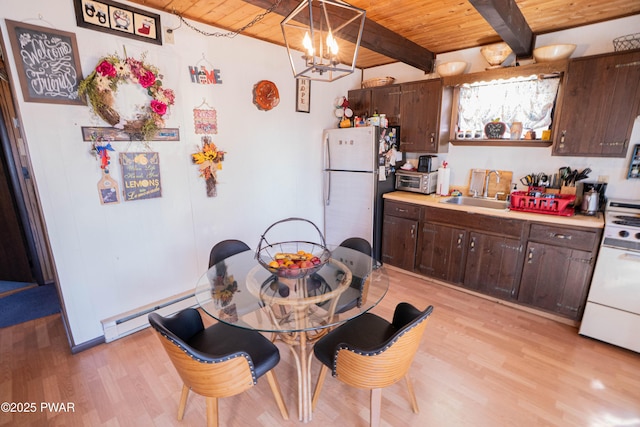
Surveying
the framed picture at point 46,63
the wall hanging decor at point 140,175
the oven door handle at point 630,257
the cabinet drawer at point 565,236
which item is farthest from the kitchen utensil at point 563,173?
the framed picture at point 46,63

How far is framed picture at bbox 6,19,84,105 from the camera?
1813 mm

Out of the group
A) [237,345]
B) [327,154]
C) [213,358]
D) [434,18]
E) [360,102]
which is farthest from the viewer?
[360,102]

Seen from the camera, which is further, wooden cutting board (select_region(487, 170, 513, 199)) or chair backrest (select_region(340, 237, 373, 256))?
wooden cutting board (select_region(487, 170, 513, 199))

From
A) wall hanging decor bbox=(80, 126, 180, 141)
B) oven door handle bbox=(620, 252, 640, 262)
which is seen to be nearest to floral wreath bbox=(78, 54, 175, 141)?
wall hanging decor bbox=(80, 126, 180, 141)

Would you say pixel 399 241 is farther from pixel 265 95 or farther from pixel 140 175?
pixel 140 175

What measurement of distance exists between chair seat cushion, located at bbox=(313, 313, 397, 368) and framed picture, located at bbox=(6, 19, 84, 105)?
91.7 inches

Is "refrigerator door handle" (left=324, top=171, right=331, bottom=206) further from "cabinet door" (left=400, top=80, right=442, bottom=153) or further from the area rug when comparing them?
the area rug

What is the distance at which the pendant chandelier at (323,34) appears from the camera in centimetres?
125

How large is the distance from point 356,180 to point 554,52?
214 cm

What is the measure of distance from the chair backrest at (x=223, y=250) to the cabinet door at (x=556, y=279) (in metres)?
2.61

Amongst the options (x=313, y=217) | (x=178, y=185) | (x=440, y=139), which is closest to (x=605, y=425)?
(x=440, y=139)

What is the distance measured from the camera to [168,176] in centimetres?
254

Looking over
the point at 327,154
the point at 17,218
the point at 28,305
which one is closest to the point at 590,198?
the point at 327,154

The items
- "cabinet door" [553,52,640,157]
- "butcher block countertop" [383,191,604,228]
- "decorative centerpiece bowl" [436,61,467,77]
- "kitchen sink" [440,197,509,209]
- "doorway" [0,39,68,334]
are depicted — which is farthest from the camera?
"kitchen sink" [440,197,509,209]
